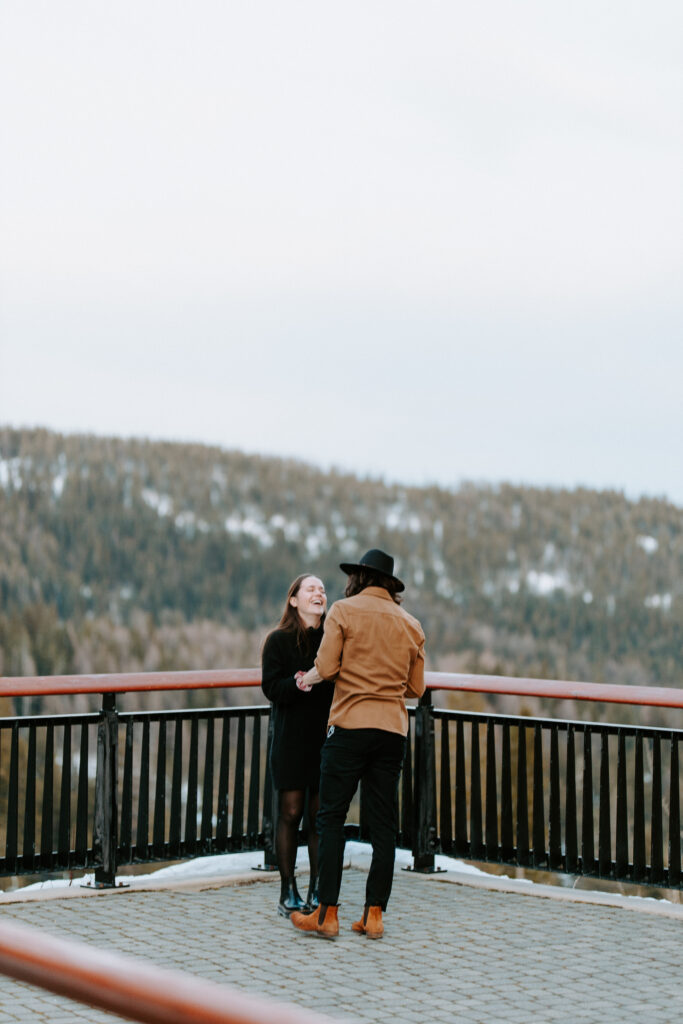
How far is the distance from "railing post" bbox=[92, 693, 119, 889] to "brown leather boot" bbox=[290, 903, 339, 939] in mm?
1436

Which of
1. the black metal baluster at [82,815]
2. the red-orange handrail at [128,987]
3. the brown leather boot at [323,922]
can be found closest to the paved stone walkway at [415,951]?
the brown leather boot at [323,922]

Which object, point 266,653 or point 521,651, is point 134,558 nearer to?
point 521,651

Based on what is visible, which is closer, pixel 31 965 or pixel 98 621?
pixel 31 965

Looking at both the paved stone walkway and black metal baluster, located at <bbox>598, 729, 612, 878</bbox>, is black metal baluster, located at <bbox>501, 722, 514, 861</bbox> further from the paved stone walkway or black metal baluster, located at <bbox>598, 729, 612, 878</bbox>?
black metal baluster, located at <bbox>598, 729, 612, 878</bbox>

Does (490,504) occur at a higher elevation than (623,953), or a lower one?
higher

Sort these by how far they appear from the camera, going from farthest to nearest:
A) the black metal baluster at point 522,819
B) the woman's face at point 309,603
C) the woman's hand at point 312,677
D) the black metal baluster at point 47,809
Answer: the black metal baluster at point 522,819 < the black metal baluster at point 47,809 < the woman's face at point 309,603 < the woman's hand at point 312,677

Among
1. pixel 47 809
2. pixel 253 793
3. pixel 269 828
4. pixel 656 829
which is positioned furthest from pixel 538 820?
pixel 47 809

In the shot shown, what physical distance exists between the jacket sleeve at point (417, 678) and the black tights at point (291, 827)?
0.75 m

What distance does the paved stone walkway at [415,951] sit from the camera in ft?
19.3

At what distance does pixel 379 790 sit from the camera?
7.03m

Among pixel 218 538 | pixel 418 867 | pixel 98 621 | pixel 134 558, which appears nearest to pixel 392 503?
pixel 218 538

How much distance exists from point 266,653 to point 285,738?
0.44 metres

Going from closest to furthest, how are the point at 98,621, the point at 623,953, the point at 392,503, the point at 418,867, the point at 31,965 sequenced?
the point at 31,965 < the point at 623,953 < the point at 418,867 < the point at 98,621 < the point at 392,503

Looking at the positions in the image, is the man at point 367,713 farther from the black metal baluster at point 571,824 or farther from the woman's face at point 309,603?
the black metal baluster at point 571,824
